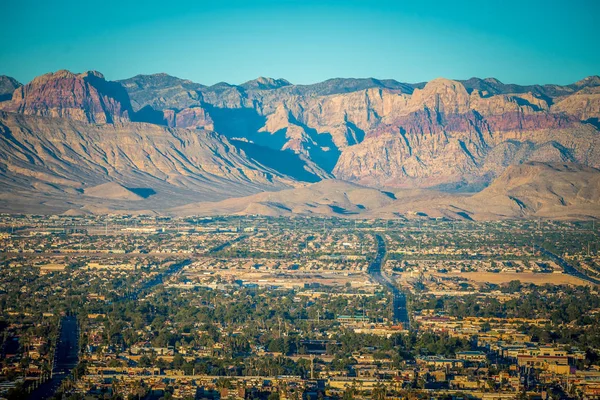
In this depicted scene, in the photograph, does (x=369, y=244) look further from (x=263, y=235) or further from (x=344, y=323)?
(x=344, y=323)

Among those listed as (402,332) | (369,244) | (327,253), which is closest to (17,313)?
(402,332)

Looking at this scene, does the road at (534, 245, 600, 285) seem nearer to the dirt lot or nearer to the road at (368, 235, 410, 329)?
the dirt lot

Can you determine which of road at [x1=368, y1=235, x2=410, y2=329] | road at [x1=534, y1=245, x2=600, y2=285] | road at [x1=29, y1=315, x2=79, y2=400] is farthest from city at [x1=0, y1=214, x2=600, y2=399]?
road at [x1=534, y1=245, x2=600, y2=285]

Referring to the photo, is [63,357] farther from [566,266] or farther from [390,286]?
[566,266]

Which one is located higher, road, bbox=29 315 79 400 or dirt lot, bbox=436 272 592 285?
dirt lot, bbox=436 272 592 285

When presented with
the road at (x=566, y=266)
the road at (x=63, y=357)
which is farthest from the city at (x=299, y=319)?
the road at (x=566, y=266)

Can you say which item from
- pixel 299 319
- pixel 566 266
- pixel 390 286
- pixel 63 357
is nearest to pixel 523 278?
pixel 566 266
